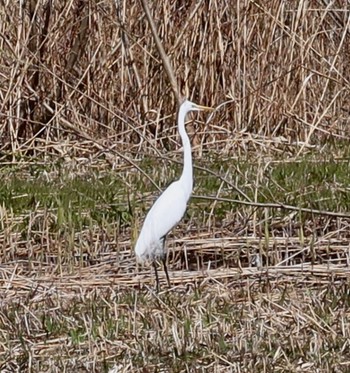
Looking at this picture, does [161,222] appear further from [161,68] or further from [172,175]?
[161,68]

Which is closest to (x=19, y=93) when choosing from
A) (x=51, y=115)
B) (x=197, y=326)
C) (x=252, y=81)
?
(x=51, y=115)

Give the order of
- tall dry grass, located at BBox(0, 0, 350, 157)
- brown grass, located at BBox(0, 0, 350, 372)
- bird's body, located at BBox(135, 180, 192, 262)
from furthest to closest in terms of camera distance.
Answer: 1. tall dry grass, located at BBox(0, 0, 350, 157)
2. bird's body, located at BBox(135, 180, 192, 262)
3. brown grass, located at BBox(0, 0, 350, 372)

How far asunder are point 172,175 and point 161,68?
5.76ft

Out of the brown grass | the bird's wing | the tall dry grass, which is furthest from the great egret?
the tall dry grass

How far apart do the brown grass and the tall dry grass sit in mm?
13

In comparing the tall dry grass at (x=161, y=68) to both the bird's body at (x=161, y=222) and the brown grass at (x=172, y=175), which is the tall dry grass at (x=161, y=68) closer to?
the brown grass at (x=172, y=175)

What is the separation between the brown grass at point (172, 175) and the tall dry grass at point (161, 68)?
0.04 ft

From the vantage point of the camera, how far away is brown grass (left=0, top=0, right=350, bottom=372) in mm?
4008

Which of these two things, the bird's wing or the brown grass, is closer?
the brown grass

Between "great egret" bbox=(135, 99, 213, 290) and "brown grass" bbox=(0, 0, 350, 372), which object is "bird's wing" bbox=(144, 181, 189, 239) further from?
"brown grass" bbox=(0, 0, 350, 372)

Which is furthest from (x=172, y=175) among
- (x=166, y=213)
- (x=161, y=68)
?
(x=166, y=213)

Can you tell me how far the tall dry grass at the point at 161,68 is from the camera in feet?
28.3

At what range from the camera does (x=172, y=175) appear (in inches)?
285

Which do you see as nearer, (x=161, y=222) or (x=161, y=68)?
(x=161, y=222)
